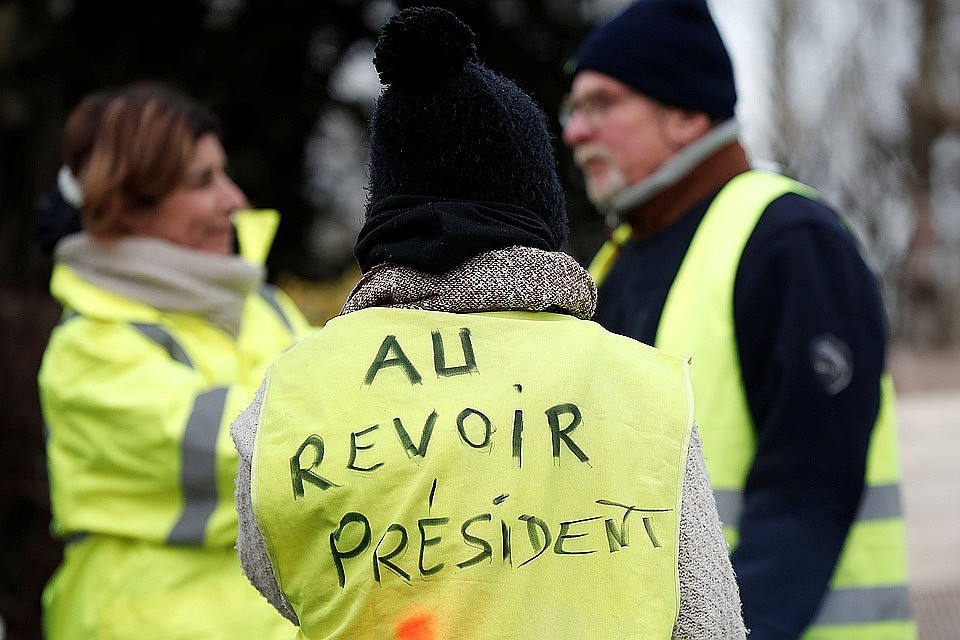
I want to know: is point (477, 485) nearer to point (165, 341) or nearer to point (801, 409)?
point (801, 409)

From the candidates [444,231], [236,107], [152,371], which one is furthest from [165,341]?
[236,107]

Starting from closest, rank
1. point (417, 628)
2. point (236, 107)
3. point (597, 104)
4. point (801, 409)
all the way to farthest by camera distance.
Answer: point (417, 628) → point (801, 409) → point (597, 104) → point (236, 107)

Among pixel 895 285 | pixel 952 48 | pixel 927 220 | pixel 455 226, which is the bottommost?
pixel 895 285

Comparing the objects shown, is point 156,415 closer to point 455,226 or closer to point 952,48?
point 455,226

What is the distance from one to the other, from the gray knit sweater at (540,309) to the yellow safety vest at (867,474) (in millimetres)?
600

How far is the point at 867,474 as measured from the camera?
2.07 metres

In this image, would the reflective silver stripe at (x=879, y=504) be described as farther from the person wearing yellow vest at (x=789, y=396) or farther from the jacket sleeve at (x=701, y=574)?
the jacket sleeve at (x=701, y=574)

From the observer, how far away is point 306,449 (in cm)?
142

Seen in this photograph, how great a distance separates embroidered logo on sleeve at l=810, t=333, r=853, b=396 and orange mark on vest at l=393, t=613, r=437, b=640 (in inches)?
37.3

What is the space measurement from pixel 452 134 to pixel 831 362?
93cm

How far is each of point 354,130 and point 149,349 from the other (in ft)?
14.7

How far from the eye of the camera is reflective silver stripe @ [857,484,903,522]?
2.07 meters

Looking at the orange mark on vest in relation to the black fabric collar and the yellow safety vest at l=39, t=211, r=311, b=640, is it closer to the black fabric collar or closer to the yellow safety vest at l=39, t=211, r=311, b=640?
the black fabric collar

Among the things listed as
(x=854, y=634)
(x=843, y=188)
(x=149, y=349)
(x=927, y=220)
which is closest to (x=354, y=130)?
(x=149, y=349)
